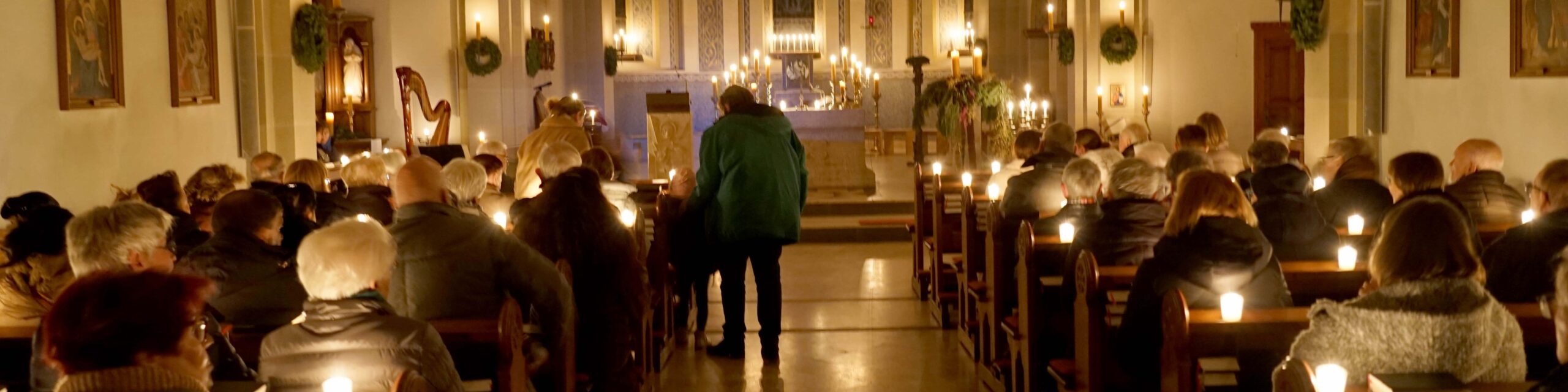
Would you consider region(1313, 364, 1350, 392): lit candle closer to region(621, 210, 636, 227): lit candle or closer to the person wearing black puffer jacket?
the person wearing black puffer jacket

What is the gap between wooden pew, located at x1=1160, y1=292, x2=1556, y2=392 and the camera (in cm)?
411

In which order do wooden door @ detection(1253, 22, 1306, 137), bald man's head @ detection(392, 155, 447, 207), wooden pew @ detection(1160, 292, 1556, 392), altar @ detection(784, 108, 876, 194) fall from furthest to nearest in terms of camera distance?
altar @ detection(784, 108, 876, 194), wooden door @ detection(1253, 22, 1306, 137), bald man's head @ detection(392, 155, 447, 207), wooden pew @ detection(1160, 292, 1556, 392)

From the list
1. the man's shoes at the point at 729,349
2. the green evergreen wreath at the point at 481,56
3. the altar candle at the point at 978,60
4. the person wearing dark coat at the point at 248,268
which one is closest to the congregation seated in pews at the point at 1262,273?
the man's shoes at the point at 729,349

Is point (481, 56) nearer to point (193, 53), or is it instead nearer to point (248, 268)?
point (193, 53)

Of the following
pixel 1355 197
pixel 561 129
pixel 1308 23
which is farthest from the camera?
pixel 1308 23

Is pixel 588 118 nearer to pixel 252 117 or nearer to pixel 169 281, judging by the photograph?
pixel 252 117

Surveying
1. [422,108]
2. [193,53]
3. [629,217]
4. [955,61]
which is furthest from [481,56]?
[629,217]

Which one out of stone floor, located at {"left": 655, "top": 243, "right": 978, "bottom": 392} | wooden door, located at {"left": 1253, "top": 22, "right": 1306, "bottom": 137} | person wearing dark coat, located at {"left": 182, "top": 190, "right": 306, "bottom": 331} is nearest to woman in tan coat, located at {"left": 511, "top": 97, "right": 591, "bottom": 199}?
stone floor, located at {"left": 655, "top": 243, "right": 978, "bottom": 392}

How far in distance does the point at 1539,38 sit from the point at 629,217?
4446mm

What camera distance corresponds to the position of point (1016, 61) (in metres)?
20.8

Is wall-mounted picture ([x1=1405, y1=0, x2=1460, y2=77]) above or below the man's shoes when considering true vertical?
above

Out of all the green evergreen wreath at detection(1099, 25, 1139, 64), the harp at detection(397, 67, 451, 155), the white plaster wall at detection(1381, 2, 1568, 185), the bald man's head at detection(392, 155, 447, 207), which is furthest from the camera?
the green evergreen wreath at detection(1099, 25, 1139, 64)

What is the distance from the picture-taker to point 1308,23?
10.1m

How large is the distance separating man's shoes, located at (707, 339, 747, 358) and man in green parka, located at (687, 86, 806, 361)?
0.90ft
